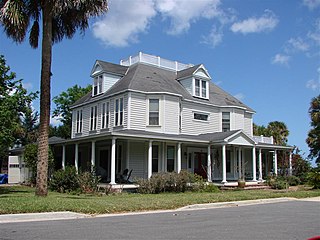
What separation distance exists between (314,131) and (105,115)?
941 inches

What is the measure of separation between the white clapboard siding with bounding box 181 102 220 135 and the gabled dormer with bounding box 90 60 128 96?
19.2 feet

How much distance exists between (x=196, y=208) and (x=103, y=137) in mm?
8535

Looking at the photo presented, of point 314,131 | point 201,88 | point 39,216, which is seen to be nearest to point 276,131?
point 314,131

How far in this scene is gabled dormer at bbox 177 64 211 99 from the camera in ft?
97.8

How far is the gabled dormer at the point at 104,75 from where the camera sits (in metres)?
28.8

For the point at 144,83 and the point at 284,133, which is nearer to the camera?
the point at 144,83

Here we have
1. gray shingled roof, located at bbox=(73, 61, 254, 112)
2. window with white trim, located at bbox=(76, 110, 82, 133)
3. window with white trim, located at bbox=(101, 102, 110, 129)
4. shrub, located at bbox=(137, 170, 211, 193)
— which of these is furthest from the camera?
window with white trim, located at bbox=(76, 110, 82, 133)

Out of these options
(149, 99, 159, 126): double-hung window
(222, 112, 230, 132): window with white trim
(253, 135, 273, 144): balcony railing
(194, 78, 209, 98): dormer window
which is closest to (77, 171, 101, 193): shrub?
(149, 99, 159, 126): double-hung window

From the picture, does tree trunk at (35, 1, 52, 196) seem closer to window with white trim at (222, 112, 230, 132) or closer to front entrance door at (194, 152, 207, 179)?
front entrance door at (194, 152, 207, 179)

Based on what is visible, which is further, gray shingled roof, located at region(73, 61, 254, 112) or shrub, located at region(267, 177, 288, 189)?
gray shingled roof, located at region(73, 61, 254, 112)

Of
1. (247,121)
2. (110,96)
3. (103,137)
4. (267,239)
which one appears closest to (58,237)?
(267,239)

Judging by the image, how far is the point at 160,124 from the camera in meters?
26.1

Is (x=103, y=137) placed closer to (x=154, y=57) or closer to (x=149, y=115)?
(x=149, y=115)

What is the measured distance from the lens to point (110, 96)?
27125 millimetres
